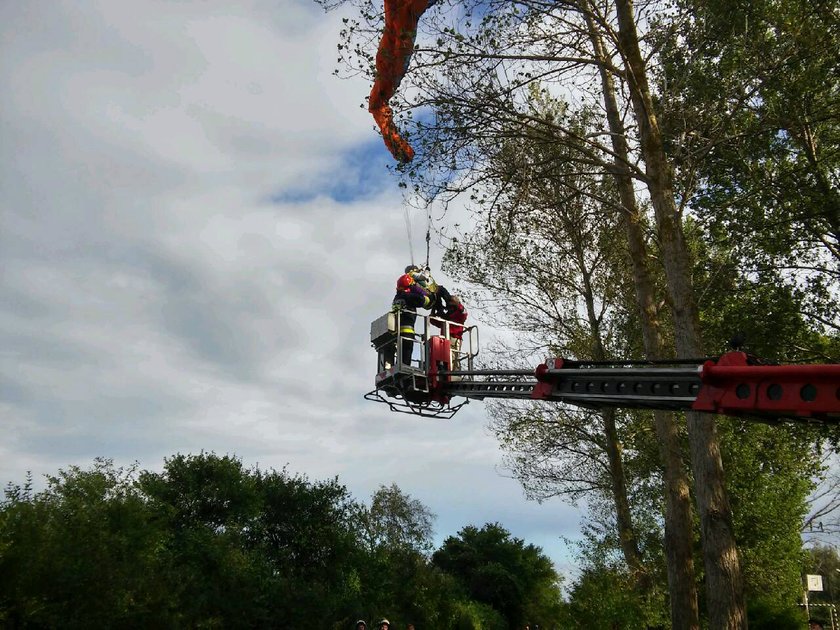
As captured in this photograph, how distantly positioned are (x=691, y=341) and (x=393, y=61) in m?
6.28

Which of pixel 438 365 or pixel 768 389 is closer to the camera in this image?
pixel 768 389

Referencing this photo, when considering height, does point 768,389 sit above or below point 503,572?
above

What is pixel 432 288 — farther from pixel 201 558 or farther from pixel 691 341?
pixel 201 558

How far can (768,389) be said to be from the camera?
585 centimetres

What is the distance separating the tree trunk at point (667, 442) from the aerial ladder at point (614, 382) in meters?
3.34

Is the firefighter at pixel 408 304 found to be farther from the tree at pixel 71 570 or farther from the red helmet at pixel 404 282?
the tree at pixel 71 570

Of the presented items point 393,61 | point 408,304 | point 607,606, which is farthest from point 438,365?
point 607,606

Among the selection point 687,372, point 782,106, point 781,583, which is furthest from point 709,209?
point 781,583

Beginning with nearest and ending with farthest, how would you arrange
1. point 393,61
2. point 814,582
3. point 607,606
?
point 393,61 < point 607,606 < point 814,582

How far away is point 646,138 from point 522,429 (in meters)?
12.8

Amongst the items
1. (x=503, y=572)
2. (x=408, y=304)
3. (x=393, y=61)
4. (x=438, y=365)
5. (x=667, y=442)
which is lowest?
(x=503, y=572)

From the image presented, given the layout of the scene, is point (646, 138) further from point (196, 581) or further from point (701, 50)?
point (196, 581)

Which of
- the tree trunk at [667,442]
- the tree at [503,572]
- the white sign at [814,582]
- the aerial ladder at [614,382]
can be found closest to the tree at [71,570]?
the aerial ladder at [614,382]

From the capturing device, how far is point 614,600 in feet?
52.5
